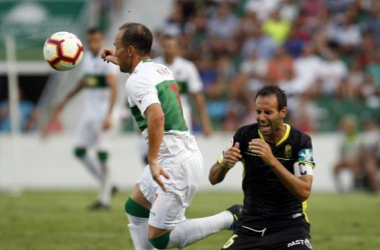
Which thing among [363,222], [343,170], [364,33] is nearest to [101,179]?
[363,222]

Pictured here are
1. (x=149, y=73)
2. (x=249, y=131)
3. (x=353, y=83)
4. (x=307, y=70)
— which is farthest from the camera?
(x=307, y=70)

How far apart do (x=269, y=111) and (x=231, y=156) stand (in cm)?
51

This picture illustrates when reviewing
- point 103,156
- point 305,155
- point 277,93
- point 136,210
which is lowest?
point 103,156

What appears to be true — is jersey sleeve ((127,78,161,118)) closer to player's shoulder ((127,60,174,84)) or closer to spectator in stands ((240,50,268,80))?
player's shoulder ((127,60,174,84))

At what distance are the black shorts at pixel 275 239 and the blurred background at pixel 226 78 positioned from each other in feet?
35.1

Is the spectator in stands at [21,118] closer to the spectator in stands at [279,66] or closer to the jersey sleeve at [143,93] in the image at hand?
the spectator in stands at [279,66]

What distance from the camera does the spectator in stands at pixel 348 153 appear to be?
21.9 metres

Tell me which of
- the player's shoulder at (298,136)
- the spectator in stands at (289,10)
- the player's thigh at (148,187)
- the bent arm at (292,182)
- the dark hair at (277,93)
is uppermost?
the spectator in stands at (289,10)

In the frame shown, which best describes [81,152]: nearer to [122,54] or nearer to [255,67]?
[122,54]

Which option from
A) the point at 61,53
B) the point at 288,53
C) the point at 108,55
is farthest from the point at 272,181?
the point at 288,53

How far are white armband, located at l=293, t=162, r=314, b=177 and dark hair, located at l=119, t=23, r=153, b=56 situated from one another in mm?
1811

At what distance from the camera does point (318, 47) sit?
968 inches

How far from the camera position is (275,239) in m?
7.59

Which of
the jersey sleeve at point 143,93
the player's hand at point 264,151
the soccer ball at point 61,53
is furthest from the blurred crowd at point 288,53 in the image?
the player's hand at point 264,151
